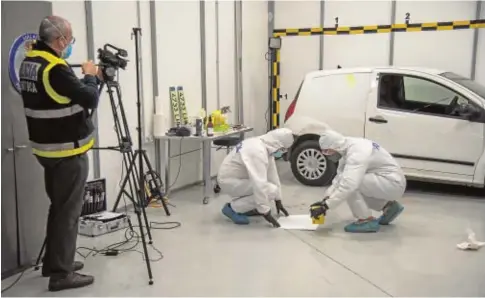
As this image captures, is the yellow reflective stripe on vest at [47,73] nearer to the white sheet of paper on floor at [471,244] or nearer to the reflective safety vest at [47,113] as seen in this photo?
the reflective safety vest at [47,113]

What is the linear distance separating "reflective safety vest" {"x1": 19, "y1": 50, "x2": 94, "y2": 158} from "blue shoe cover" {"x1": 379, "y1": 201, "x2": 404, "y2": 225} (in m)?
2.89

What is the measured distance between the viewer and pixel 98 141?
16.3ft

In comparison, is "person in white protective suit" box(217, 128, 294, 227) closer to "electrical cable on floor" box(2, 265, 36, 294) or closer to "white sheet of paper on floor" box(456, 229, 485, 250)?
"white sheet of paper on floor" box(456, 229, 485, 250)

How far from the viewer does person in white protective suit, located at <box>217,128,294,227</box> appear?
15.1ft

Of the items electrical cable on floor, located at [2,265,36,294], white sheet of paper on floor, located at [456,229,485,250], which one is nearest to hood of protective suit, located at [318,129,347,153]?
white sheet of paper on floor, located at [456,229,485,250]

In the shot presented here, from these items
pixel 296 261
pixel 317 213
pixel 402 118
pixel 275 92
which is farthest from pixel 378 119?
pixel 275 92

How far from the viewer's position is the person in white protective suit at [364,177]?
4.49 metres

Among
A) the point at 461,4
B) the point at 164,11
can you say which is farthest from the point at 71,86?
the point at 461,4

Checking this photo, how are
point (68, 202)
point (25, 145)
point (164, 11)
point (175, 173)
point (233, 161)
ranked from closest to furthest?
point (68, 202) → point (25, 145) → point (233, 161) → point (164, 11) → point (175, 173)

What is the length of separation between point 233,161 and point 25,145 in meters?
1.95

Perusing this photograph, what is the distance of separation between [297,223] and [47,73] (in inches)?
107

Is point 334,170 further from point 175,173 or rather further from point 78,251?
point 78,251

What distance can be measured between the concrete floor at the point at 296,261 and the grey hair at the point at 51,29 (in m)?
1.70

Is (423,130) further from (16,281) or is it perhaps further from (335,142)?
(16,281)
